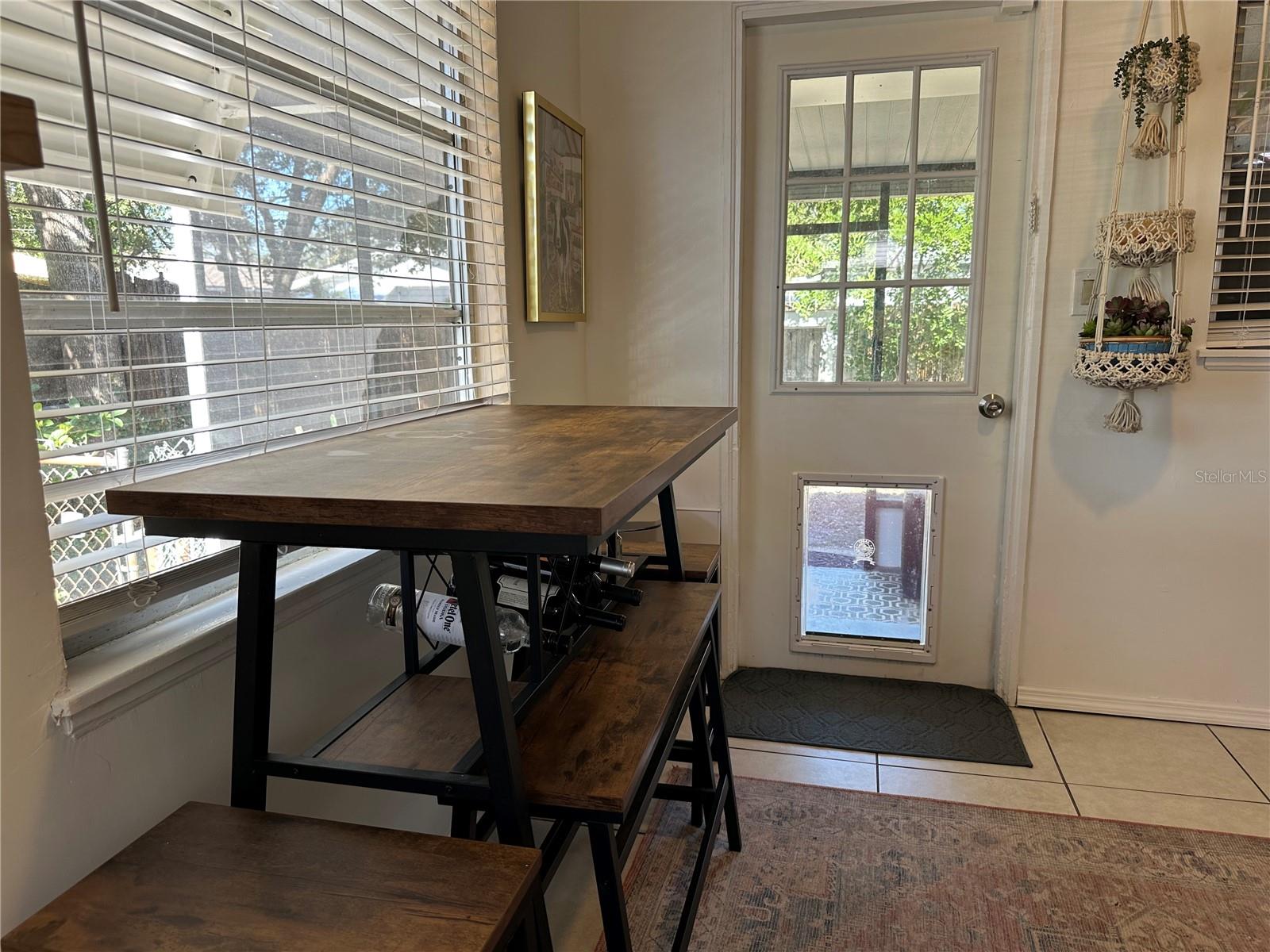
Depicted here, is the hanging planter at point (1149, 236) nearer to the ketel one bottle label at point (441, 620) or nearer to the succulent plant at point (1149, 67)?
the succulent plant at point (1149, 67)

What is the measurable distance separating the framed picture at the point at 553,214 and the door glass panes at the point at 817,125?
2.18 feet

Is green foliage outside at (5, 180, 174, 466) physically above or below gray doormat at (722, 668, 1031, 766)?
above

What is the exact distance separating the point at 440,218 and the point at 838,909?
5.51 feet

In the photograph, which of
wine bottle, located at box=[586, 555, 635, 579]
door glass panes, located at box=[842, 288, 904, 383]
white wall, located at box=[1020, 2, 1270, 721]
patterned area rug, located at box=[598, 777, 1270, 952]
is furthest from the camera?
door glass panes, located at box=[842, 288, 904, 383]

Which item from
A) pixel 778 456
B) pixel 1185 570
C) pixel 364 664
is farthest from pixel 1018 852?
pixel 364 664

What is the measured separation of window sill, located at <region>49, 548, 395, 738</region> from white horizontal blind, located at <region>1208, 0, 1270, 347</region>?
2.42 metres

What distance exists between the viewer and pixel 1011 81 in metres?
2.34

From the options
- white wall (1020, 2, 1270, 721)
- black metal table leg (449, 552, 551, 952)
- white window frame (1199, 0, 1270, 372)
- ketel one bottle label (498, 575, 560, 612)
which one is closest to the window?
white wall (1020, 2, 1270, 721)

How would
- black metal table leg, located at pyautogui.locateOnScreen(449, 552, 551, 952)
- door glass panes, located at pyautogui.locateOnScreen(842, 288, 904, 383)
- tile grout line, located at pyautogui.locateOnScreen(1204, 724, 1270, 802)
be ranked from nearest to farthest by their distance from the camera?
black metal table leg, located at pyautogui.locateOnScreen(449, 552, 551, 952), tile grout line, located at pyautogui.locateOnScreen(1204, 724, 1270, 802), door glass panes, located at pyautogui.locateOnScreen(842, 288, 904, 383)

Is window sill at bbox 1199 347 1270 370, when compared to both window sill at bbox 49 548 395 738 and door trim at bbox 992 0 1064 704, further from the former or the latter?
window sill at bbox 49 548 395 738

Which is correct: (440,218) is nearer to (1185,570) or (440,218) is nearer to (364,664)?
(364,664)

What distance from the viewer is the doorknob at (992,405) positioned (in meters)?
2.47

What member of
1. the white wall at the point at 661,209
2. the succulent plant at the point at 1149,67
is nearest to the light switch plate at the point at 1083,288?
the succulent plant at the point at 1149,67

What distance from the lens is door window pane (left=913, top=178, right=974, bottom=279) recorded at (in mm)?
2436
